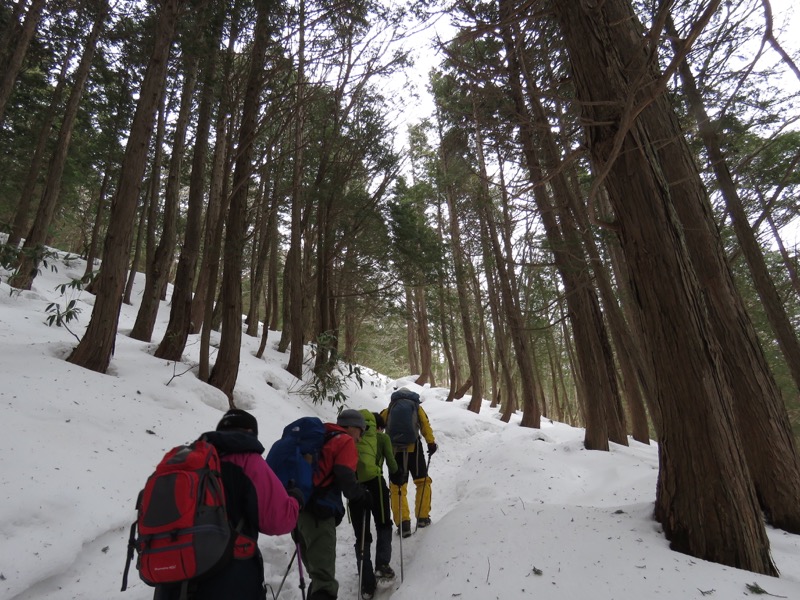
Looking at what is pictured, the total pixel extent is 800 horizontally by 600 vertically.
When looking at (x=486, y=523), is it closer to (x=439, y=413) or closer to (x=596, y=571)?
(x=596, y=571)

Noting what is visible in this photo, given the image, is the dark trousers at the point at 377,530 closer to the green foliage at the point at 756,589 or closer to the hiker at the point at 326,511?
the hiker at the point at 326,511

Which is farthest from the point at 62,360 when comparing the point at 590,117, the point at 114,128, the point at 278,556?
the point at 114,128

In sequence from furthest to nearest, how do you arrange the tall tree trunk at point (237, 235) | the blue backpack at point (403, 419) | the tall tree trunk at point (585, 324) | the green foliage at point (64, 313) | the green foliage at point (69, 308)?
the tall tree trunk at point (237, 235)
the tall tree trunk at point (585, 324)
the green foliage at point (64, 313)
the green foliage at point (69, 308)
the blue backpack at point (403, 419)

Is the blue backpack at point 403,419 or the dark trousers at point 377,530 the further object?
the blue backpack at point 403,419

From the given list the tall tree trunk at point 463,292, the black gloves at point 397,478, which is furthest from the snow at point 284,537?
the tall tree trunk at point 463,292

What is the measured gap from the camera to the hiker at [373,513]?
3549 millimetres

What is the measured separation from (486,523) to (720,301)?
3202mm

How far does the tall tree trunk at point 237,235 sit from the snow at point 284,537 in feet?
2.50

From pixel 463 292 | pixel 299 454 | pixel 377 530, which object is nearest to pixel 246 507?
pixel 299 454

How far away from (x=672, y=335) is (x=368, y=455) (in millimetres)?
2738

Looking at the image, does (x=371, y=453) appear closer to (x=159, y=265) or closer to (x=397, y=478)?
(x=397, y=478)

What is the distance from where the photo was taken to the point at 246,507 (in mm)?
2041

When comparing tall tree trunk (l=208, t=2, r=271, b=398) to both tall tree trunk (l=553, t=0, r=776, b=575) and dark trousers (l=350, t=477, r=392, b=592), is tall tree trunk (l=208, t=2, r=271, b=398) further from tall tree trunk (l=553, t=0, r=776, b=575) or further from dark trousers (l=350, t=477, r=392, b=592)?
tall tree trunk (l=553, t=0, r=776, b=575)

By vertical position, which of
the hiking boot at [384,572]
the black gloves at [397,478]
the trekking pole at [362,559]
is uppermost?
the black gloves at [397,478]
